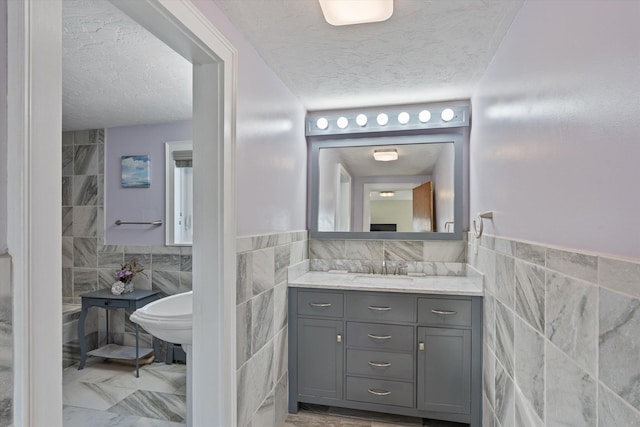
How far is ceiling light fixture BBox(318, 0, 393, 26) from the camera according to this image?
1.40 metres

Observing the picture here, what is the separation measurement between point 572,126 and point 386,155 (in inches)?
72.6

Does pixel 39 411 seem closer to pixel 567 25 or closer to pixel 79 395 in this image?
pixel 567 25

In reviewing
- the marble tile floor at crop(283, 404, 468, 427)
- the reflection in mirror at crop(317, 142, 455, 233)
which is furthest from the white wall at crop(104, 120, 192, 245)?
the marble tile floor at crop(283, 404, 468, 427)

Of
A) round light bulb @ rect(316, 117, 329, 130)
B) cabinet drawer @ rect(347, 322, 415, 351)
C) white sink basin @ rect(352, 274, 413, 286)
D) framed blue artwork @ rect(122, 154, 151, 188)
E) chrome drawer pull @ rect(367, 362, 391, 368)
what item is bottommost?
chrome drawer pull @ rect(367, 362, 391, 368)

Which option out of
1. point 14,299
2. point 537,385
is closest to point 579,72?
point 537,385

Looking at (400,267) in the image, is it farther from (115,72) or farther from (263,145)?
(115,72)

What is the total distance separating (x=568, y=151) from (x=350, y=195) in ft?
6.30

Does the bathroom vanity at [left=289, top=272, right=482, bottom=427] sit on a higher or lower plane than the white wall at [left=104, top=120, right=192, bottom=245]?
lower

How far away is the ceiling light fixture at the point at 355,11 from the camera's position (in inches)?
55.1

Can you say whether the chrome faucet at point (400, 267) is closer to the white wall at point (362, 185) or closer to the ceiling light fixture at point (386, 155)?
the white wall at point (362, 185)

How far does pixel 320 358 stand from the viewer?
2.33 metres

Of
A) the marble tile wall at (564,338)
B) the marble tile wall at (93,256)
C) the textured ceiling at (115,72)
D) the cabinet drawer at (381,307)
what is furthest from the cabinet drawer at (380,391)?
the textured ceiling at (115,72)

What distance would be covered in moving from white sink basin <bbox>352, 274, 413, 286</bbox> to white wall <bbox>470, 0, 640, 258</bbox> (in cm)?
88

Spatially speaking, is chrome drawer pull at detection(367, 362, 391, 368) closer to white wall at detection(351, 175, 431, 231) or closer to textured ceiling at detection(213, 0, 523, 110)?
white wall at detection(351, 175, 431, 231)
